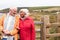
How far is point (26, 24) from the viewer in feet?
10.0

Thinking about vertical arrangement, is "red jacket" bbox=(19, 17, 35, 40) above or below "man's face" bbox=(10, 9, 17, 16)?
below

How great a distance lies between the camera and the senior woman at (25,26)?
120 inches

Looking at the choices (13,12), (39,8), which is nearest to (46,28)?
(39,8)

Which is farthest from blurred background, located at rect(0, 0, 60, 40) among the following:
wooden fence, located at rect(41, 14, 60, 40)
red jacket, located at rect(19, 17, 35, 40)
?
red jacket, located at rect(19, 17, 35, 40)

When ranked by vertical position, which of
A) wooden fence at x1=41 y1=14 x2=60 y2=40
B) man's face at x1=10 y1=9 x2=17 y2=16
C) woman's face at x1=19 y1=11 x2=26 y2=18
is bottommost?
wooden fence at x1=41 y1=14 x2=60 y2=40

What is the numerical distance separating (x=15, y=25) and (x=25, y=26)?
133 millimetres

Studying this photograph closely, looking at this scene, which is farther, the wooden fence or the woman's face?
the wooden fence

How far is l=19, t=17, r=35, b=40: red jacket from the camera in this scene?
9.98 feet

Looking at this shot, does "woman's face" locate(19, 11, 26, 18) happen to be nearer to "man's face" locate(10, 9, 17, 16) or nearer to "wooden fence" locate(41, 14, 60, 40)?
"man's face" locate(10, 9, 17, 16)

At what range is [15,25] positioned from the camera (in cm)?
303

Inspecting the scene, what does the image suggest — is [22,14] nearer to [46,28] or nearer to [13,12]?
[13,12]

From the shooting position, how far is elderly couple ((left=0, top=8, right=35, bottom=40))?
300cm
